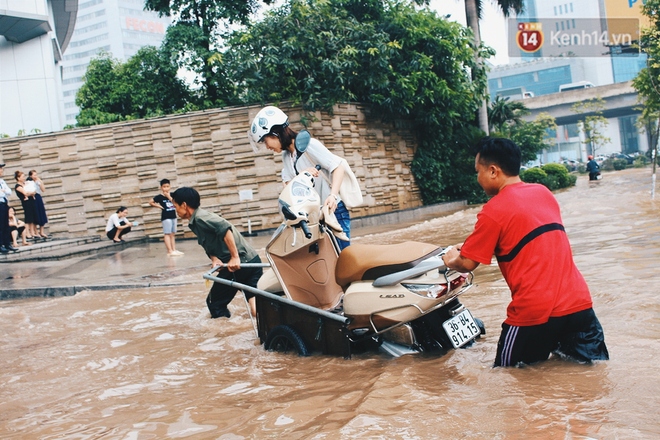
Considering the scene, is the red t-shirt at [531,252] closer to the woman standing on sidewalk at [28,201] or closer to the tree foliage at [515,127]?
the woman standing on sidewalk at [28,201]

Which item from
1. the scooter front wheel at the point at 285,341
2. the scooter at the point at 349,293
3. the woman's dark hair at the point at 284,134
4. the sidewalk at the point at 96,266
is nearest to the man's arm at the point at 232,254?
the scooter at the point at 349,293

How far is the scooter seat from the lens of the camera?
4.32 meters

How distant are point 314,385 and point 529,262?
5.25 feet

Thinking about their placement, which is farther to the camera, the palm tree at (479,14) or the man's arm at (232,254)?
the palm tree at (479,14)

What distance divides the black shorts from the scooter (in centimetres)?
47

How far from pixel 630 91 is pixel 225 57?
146 ft

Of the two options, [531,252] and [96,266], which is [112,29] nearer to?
[96,266]

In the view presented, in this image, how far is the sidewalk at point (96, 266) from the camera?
10039 mm

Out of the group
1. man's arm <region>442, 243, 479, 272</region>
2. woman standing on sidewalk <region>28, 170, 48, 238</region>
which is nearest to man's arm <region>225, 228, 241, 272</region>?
man's arm <region>442, 243, 479, 272</region>

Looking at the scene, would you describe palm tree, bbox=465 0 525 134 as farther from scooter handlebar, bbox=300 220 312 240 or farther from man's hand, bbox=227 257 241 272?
scooter handlebar, bbox=300 220 312 240

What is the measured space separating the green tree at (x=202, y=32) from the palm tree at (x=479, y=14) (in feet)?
31.3

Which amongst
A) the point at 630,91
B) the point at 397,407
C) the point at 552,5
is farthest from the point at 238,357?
the point at 552,5

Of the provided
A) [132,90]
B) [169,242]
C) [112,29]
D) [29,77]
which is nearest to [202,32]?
[132,90]

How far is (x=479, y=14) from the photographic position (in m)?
28.2
